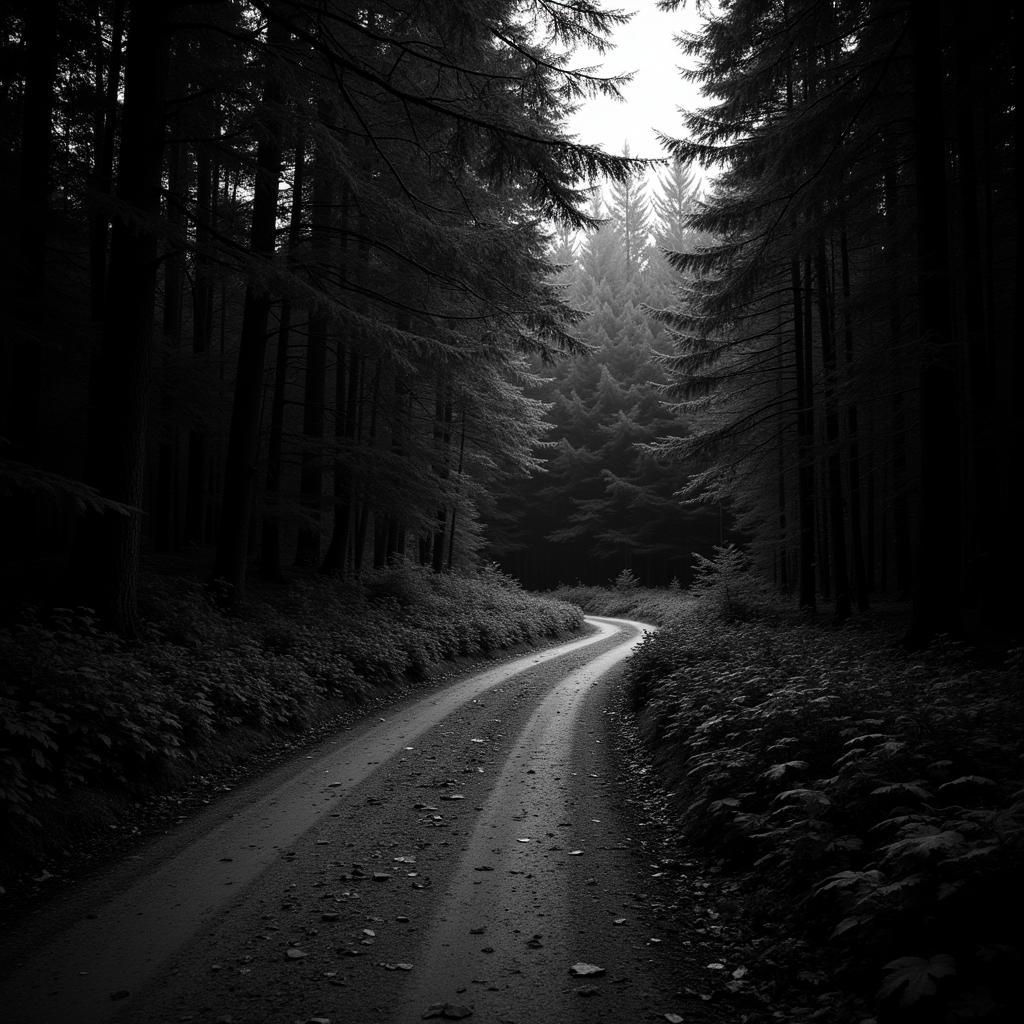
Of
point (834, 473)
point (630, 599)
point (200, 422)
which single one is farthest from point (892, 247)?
point (630, 599)

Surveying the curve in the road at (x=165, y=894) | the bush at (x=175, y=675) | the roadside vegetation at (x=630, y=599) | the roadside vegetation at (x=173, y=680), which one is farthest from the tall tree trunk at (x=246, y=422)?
the roadside vegetation at (x=630, y=599)

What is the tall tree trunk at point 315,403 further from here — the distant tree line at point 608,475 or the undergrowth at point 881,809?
the distant tree line at point 608,475

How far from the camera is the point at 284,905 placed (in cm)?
395

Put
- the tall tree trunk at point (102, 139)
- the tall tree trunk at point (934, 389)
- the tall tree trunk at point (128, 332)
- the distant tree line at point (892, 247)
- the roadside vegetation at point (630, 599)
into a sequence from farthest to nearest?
the roadside vegetation at point (630, 599), the tall tree trunk at point (102, 139), the distant tree line at point (892, 247), the tall tree trunk at point (934, 389), the tall tree trunk at point (128, 332)

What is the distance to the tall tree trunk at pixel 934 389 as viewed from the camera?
8398mm

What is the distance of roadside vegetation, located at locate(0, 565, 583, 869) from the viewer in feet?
16.2

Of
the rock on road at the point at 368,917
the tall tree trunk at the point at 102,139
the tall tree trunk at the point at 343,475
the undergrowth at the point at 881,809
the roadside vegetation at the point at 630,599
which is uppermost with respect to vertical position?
the tall tree trunk at the point at 102,139

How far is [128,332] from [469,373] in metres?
7.71

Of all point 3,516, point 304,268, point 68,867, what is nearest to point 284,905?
point 68,867

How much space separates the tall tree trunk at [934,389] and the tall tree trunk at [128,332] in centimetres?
1000

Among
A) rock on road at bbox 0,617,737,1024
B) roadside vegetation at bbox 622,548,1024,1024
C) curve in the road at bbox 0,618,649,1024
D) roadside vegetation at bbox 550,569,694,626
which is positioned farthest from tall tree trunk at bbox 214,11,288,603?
roadside vegetation at bbox 550,569,694,626

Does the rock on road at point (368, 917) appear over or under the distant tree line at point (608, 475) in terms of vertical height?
under

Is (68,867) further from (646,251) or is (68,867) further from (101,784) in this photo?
(646,251)

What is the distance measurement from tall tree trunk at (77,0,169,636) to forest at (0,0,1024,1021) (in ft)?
0.13
